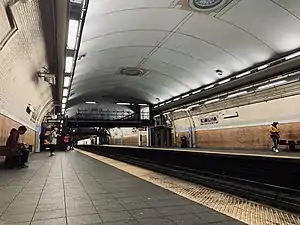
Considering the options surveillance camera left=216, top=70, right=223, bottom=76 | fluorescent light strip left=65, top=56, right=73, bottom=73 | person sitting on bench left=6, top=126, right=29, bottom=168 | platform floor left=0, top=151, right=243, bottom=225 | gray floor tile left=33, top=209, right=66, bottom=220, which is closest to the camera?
platform floor left=0, top=151, right=243, bottom=225

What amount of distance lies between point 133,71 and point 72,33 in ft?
39.6

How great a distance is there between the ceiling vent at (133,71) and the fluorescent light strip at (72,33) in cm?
1047

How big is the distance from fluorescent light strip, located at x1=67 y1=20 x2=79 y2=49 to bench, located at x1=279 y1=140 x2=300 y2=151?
10719mm

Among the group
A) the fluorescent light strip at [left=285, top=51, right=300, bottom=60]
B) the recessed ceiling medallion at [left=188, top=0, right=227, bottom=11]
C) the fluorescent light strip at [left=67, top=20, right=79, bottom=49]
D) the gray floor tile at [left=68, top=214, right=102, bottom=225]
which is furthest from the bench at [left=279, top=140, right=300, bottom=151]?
the gray floor tile at [left=68, top=214, right=102, bottom=225]

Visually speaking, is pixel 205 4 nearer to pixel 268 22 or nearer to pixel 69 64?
pixel 268 22

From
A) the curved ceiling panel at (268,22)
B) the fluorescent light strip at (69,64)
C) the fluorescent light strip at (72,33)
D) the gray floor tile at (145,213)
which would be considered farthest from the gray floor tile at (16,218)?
the curved ceiling panel at (268,22)

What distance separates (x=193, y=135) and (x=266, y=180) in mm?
14259

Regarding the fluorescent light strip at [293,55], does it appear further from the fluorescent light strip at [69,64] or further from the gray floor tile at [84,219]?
the gray floor tile at [84,219]

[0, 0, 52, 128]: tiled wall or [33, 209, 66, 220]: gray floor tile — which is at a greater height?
[0, 0, 52, 128]: tiled wall

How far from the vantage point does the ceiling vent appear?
18203 millimetres

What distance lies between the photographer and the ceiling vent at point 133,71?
59.7ft

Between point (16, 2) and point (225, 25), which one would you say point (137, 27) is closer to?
point (225, 25)

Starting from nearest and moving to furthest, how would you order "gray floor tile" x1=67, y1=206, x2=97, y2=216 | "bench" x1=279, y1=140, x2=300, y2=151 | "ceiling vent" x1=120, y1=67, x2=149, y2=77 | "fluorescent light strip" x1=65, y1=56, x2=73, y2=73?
"gray floor tile" x1=67, y1=206, x2=97, y2=216 → "fluorescent light strip" x1=65, y1=56, x2=73, y2=73 → "bench" x1=279, y1=140, x2=300, y2=151 → "ceiling vent" x1=120, y1=67, x2=149, y2=77

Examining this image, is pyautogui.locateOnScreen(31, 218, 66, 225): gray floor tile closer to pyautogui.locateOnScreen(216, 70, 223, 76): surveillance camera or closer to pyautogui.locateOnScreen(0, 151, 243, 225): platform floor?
pyautogui.locateOnScreen(0, 151, 243, 225): platform floor
